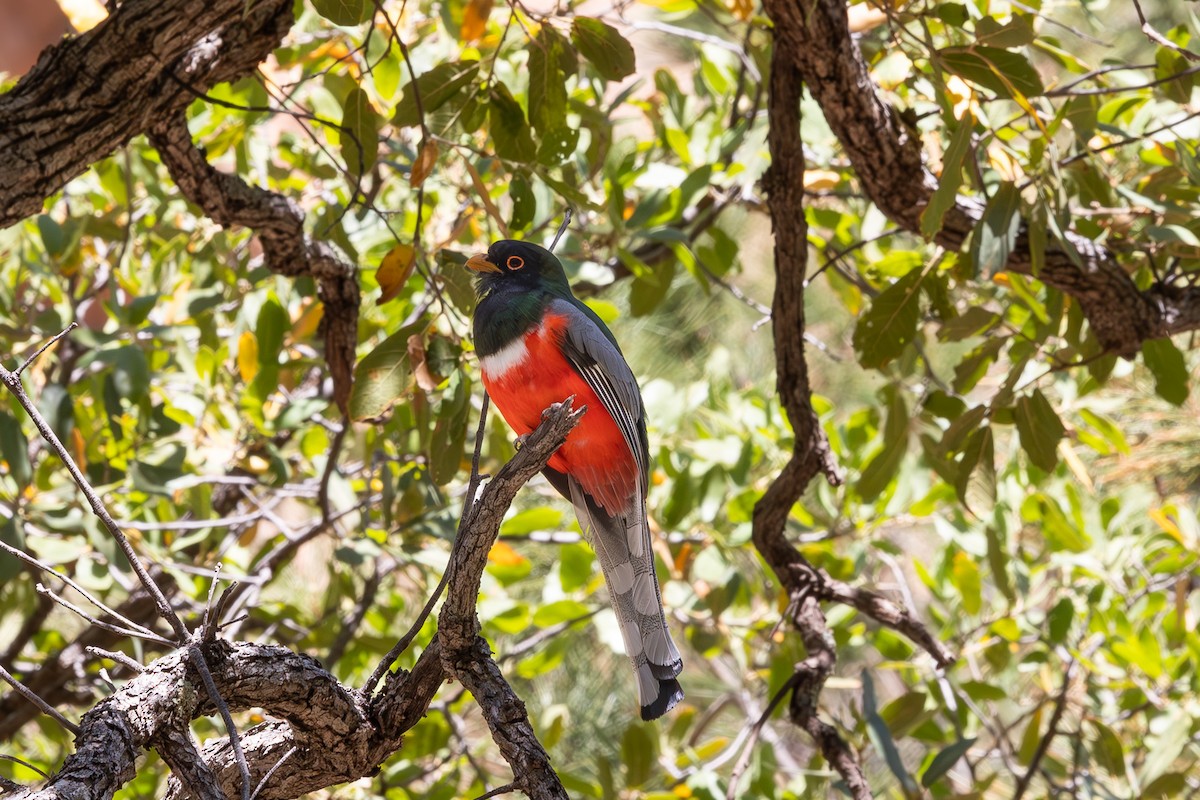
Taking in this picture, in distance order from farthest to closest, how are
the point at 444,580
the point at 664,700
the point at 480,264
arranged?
the point at 480,264 < the point at 664,700 < the point at 444,580

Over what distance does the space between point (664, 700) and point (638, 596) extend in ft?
0.74

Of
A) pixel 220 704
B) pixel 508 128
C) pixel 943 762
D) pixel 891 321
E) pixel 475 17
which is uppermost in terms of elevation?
pixel 475 17

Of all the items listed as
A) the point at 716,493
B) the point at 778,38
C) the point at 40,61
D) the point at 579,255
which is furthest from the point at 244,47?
the point at 716,493

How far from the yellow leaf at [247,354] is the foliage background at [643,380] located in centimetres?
A: 1

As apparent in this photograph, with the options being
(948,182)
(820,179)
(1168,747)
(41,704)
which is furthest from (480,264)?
(1168,747)

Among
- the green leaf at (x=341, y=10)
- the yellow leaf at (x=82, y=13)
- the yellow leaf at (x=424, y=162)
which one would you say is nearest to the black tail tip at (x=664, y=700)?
the yellow leaf at (x=424, y=162)

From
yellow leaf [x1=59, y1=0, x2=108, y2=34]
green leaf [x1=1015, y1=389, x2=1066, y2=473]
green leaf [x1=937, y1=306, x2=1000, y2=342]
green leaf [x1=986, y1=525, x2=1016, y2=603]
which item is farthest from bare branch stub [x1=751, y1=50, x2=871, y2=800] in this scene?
yellow leaf [x1=59, y1=0, x2=108, y2=34]

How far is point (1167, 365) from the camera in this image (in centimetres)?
Answer: 310

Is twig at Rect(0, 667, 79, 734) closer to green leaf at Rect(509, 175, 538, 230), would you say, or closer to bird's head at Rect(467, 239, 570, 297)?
bird's head at Rect(467, 239, 570, 297)

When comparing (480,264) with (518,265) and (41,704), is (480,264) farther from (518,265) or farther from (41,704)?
(41,704)

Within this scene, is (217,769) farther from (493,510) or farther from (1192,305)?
(1192,305)

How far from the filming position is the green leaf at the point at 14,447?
10.2 ft

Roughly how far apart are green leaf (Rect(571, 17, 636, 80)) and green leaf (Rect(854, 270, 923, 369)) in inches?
33.5

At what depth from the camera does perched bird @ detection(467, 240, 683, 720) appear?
2254mm
